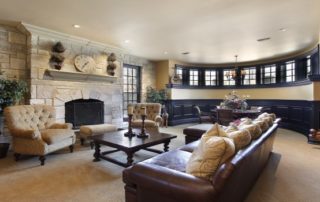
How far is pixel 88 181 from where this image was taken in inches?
110

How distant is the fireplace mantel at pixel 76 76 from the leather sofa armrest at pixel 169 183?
3841 millimetres

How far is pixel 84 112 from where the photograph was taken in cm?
555

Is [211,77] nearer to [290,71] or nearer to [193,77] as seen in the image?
[193,77]

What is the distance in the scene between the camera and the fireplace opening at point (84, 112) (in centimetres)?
525

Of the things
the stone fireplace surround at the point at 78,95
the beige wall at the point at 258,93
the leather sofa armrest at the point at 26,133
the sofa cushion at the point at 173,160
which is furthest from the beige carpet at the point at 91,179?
the beige wall at the point at 258,93

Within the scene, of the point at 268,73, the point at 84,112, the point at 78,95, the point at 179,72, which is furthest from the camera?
the point at 179,72

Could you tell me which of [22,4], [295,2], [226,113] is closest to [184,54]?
A: [226,113]

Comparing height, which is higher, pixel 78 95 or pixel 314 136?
pixel 78 95

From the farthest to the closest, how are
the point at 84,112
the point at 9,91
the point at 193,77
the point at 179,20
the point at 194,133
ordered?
the point at 193,77 < the point at 84,112 < the point at 194,133 < the point at 179,20 < the point at 9,91

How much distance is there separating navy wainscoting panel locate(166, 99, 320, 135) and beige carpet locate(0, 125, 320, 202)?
180cm

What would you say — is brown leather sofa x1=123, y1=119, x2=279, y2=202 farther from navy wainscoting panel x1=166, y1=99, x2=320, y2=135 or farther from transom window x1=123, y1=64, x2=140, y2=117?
transom window x1=123, y1=64, x2=140, y2=117

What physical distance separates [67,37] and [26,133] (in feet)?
8.47

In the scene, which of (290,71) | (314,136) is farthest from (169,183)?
(290,71)

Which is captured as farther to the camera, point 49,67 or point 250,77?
point 250,77
